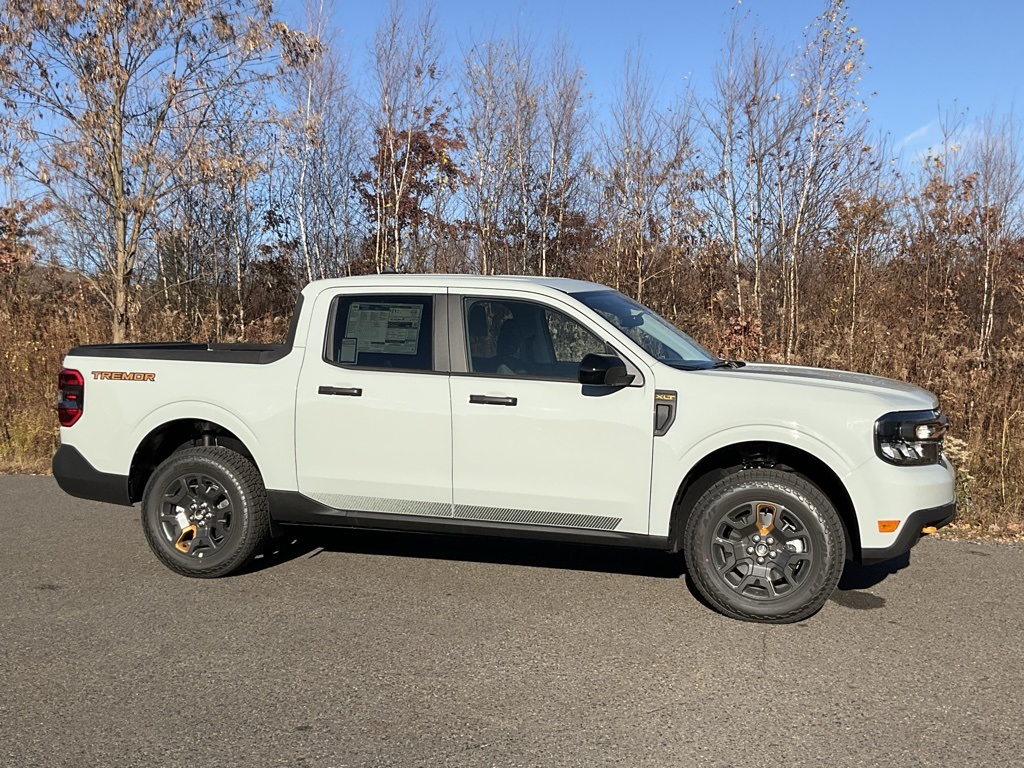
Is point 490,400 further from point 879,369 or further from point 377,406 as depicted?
point 879,369

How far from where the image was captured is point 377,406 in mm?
5637

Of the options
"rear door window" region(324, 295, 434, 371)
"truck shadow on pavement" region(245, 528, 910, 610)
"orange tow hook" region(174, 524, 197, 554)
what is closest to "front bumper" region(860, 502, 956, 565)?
"truck shadow on pavement" region(245, 528, 910, 610)

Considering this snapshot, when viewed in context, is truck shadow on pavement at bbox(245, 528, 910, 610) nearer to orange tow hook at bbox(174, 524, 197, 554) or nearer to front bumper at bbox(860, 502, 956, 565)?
orange tow hook at bbox(174, 524, 197, 554)

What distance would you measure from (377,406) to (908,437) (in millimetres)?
2993

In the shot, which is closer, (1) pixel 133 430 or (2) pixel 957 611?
(2) pixel 957 611

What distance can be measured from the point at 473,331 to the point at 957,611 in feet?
10.6

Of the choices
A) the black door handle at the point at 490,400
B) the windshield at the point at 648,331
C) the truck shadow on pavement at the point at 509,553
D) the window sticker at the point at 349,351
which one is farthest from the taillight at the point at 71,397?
the windshield at the point at 648,331

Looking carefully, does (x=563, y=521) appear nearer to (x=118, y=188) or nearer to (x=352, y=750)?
(x=352, y=750)

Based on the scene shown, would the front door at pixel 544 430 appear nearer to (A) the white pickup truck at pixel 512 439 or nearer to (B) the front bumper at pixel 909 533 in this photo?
(A) the white pickup truck at pixel 512 439

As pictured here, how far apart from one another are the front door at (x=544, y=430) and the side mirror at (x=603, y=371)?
155 millimetres

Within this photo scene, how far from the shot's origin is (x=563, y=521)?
17.7 ft

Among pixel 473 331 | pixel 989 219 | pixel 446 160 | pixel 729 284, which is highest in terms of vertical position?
pixel 446 160

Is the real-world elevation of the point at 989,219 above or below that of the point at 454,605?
above

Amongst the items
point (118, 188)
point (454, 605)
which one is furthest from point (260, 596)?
point (118, 188)
